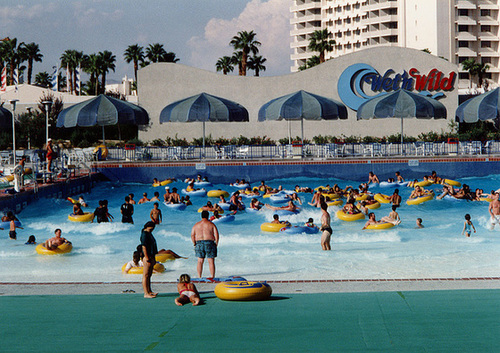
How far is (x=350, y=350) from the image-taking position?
22.8 feet

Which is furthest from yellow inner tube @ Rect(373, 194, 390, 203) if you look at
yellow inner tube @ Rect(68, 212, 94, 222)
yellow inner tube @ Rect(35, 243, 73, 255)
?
yellow inner tube @ Rect(35, 243, 73, 255)

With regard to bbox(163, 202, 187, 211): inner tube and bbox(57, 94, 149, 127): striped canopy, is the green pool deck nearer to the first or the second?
bbox(163, 202, 187, 211): inner tube

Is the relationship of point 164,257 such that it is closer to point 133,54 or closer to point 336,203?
point 336,203

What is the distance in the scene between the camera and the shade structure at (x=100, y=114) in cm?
3088

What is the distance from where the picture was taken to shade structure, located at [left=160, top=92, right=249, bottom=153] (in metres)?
31.5

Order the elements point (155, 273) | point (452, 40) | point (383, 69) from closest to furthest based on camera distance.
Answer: point (155, 273) → point (383, 69) → point (452, 40)

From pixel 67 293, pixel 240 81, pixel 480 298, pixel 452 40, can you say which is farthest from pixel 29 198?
pixel 452 40

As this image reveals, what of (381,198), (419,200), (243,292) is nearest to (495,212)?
(419,200)

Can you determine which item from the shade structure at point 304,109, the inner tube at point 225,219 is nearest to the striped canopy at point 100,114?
the shade structure at point 304,109

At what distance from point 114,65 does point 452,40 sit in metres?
50.5

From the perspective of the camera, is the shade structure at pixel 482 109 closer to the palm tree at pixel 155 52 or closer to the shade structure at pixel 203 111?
the shade structure at pixel 203 111

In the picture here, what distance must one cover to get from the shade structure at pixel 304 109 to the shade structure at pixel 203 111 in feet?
6.00

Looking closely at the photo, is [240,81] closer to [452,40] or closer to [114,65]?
[114,65]

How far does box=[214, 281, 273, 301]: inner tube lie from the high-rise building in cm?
9183
